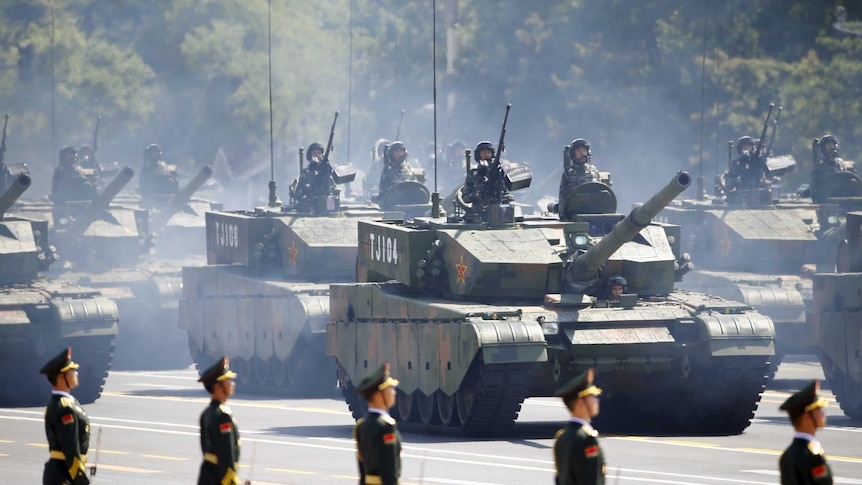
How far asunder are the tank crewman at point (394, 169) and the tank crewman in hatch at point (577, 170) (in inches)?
470

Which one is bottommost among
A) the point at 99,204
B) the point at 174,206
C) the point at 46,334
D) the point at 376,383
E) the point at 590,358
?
the point at 46,334

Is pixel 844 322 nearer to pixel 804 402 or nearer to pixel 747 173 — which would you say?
pixel 747 173

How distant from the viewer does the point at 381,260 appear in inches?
1070

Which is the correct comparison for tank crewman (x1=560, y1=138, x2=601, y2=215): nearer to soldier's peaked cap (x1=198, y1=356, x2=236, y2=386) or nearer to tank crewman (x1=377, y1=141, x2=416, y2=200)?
tank crewman (x1=377, y1=141, x2=416, y2=200)

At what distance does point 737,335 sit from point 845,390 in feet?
15.0

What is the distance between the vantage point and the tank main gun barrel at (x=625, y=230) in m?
22.9

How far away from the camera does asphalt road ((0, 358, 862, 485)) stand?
66.9ft

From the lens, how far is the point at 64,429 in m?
15.1

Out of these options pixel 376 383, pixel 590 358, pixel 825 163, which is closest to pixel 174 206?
pixel 825 163

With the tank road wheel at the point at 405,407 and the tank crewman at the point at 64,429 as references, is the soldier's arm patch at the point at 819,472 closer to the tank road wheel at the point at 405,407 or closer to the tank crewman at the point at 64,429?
the tank crewman at the point at 64,429

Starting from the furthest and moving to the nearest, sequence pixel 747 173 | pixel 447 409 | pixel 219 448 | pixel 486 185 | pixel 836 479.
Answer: pixel 747 173 → pixel 486 185 → pixel 447 409 → pixel 836 479 → pixel 219 448

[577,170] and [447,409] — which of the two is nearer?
[447,409]

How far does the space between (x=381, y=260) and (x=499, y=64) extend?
1722 inches

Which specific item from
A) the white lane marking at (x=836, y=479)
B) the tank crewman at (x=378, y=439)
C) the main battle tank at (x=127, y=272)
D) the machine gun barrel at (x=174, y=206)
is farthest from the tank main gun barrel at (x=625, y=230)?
the machine gun barrel at (x=174, y=206)
